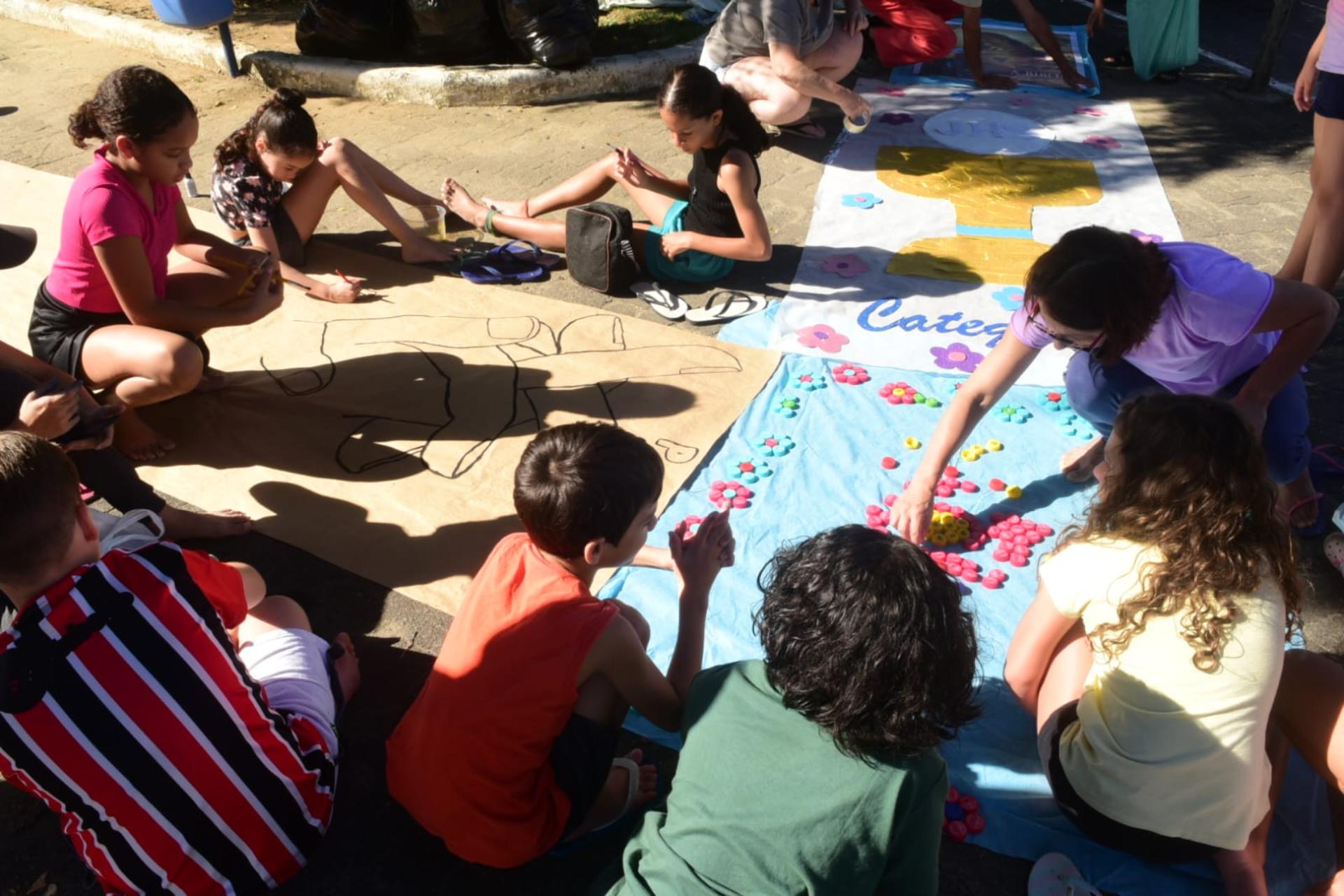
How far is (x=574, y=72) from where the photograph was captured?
20.2 feet

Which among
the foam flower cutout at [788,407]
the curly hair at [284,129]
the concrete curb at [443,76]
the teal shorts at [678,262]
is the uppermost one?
the curly hair at [284,129]

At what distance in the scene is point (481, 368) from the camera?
3.65m

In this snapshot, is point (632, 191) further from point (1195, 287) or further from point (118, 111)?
point (1195, 287)

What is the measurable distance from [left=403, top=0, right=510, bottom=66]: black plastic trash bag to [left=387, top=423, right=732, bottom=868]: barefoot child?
4917mm

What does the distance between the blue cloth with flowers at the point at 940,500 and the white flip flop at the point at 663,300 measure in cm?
56

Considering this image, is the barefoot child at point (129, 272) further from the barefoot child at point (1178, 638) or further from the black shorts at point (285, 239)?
the barefoot child at point (1178, 638)

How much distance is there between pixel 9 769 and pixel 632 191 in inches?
128

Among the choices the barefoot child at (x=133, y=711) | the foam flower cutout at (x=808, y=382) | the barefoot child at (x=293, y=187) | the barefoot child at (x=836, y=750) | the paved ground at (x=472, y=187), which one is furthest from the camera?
the barefoot child at (x=293, y=187)

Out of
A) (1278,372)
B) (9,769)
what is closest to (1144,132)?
(1278,372)

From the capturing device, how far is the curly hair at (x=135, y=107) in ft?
9.38

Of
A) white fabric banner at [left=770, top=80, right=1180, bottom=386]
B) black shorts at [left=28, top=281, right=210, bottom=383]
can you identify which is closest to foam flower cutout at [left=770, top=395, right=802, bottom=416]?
white fabric banner at [left=770, top=80, right=1180, bottom=386]

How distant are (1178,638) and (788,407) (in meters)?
1.76

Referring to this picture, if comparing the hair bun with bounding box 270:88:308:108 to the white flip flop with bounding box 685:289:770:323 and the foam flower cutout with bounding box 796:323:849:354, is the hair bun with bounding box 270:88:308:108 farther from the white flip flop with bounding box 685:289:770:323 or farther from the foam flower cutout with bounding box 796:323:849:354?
the foam flower cutout with bounding box 796:323:849:354

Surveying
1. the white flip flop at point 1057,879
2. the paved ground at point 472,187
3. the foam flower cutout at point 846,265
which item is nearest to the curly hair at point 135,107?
the paved ground at point 472,187
